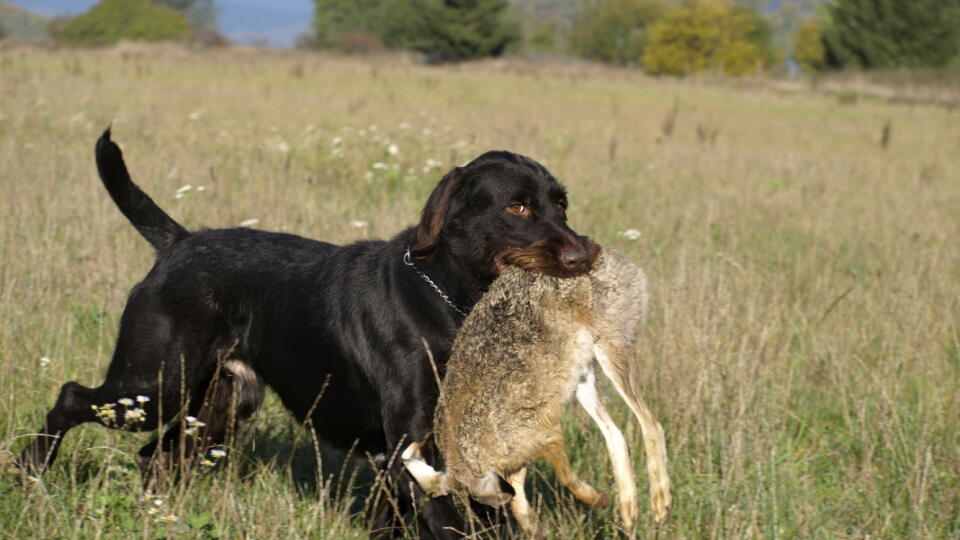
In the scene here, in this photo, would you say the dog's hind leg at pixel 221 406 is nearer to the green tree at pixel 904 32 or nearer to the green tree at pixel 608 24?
the green tree at pixel 904 32

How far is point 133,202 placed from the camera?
13.0ft

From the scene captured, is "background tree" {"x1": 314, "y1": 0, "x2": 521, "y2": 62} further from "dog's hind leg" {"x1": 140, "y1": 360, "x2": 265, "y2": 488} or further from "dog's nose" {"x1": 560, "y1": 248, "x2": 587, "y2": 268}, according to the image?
"dog's nose" {"x1": 560, "y1": 248, "x2": 587, "y2": 268}

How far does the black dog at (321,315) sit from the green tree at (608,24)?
108 m

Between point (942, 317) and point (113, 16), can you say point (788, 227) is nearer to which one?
point (942, 317)

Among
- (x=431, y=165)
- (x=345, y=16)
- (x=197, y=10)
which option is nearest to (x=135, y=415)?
(x=431, y=165)

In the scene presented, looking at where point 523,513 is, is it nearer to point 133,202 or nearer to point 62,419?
point 62,419

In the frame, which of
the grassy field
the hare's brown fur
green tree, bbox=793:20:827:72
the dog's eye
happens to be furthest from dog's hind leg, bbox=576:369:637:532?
green tree, bbox=793:20:827:72

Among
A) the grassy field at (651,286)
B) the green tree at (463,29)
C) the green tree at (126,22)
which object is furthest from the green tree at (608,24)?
the grassy field at (651,286)

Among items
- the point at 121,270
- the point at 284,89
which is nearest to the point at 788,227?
the point at 121,270

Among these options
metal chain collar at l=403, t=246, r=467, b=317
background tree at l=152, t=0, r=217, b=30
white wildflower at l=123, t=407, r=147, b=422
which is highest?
background tree at l=152, t=0, r=217, b=30

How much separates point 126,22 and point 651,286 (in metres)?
114

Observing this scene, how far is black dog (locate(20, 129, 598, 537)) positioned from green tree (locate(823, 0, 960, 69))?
6091cm

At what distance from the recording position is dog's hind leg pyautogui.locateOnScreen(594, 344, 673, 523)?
264 centimetres

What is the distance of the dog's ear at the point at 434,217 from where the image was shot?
3.17 meters
